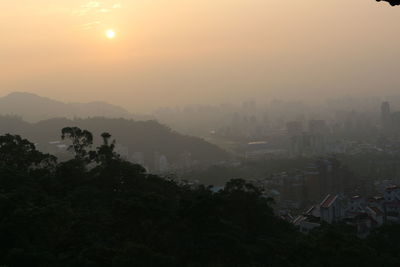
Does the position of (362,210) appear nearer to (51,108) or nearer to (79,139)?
(79,139)

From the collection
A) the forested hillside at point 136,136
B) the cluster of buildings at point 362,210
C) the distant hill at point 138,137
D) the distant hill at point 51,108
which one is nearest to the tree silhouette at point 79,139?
the cluster of buildings at point 362,210

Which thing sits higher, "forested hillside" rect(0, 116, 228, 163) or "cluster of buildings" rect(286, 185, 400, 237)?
"forested hillside" rect(0, 116, 228, 163)

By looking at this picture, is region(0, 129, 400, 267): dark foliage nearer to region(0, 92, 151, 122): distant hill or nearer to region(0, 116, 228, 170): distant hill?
region(0, 116, 228, 170): distant hill

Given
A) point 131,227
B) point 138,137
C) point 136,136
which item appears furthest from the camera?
point 136,136

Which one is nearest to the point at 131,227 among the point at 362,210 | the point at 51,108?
the point at 362,210

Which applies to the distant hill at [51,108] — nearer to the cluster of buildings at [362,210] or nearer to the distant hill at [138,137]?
the distant hill at [138,137]

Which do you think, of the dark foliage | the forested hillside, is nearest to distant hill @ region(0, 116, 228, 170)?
the forested hillside
